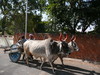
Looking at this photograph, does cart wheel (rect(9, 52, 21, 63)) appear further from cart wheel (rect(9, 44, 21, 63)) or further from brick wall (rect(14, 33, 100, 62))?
brick wall (rect(14, 33, 100, 62))

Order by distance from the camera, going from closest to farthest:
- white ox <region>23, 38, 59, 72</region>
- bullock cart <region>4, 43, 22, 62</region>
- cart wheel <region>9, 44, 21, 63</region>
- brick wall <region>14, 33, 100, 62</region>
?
white ox <region>23, 38, 59, 72</region>
bullock cart <region>4, 43, 22, 62</region>
cart wheel <region>9, 44, 21, 63</region>
brick wall <region>14, 33, 100, 62</region>

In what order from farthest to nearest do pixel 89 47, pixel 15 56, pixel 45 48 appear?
pixel 89 47 < pixel 15 56 < pixel 45 48

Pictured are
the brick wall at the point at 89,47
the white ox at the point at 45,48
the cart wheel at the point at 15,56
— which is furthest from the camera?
the brick wall at the point at 89,47

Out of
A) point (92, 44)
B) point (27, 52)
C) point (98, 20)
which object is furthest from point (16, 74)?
point (98, 20)

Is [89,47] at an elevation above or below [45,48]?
below

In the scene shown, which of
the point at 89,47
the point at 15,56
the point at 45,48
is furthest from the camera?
the point at 89,47

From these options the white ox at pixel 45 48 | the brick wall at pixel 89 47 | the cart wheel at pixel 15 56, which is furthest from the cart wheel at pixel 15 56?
the brick wall at pixel 89 47

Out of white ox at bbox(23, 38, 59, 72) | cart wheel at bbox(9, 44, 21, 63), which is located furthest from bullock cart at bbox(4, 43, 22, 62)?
white ox at bbox(23, 38, 59, 72)

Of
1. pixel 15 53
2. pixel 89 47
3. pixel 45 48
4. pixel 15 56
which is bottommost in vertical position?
pixel 15 56

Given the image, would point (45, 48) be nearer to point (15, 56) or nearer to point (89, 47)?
point (15, 56)

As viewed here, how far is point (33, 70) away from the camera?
8.95m

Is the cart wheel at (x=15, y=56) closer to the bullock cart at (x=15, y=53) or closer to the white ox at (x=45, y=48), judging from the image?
the bullock cart at (x=15, y=53)

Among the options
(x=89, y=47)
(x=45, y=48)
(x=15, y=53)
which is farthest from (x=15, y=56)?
(x=89, y=47)

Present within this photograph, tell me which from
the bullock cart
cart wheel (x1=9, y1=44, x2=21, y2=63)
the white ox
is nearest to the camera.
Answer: the white ox
